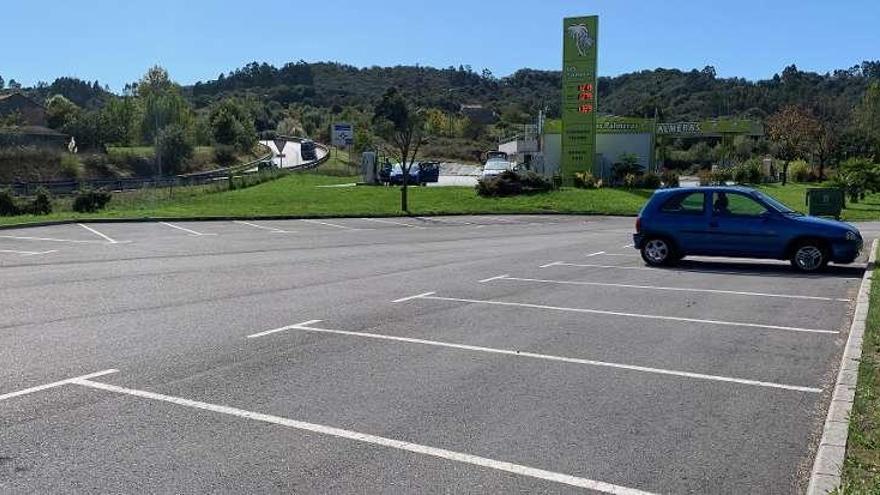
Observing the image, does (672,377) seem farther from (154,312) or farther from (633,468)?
(154,312)

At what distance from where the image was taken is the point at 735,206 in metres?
15.0

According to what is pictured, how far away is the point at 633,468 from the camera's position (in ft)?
15.5

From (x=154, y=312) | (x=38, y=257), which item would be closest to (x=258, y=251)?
(x=38, y=257)

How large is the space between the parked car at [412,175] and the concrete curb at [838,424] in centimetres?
→ 4243

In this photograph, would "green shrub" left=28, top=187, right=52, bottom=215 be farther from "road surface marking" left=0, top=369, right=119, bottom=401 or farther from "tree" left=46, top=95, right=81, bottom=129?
"tree" left=46, top=95, right=81, bottom=129

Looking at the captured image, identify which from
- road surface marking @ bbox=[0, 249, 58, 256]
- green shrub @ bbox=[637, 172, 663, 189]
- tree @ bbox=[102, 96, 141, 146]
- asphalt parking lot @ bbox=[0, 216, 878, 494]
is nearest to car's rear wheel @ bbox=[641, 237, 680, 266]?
asphalt parking lot @ bbox=[0, 216, 878, 494]

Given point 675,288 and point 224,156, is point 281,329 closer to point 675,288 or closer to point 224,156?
point 675,288

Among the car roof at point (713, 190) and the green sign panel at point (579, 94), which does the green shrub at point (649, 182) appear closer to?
the green sign panel at point (579, 94)

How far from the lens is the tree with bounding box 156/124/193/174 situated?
7475cm

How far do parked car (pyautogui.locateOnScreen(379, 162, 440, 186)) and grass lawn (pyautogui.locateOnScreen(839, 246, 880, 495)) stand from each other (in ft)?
143

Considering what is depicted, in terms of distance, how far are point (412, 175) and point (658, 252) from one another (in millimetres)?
36259

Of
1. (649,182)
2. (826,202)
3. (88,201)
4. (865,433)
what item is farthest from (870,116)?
(865,433)

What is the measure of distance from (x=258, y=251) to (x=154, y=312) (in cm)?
870

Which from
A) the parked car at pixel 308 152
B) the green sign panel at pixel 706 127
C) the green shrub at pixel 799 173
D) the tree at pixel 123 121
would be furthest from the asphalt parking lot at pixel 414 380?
the parked car at pixel 308 152
